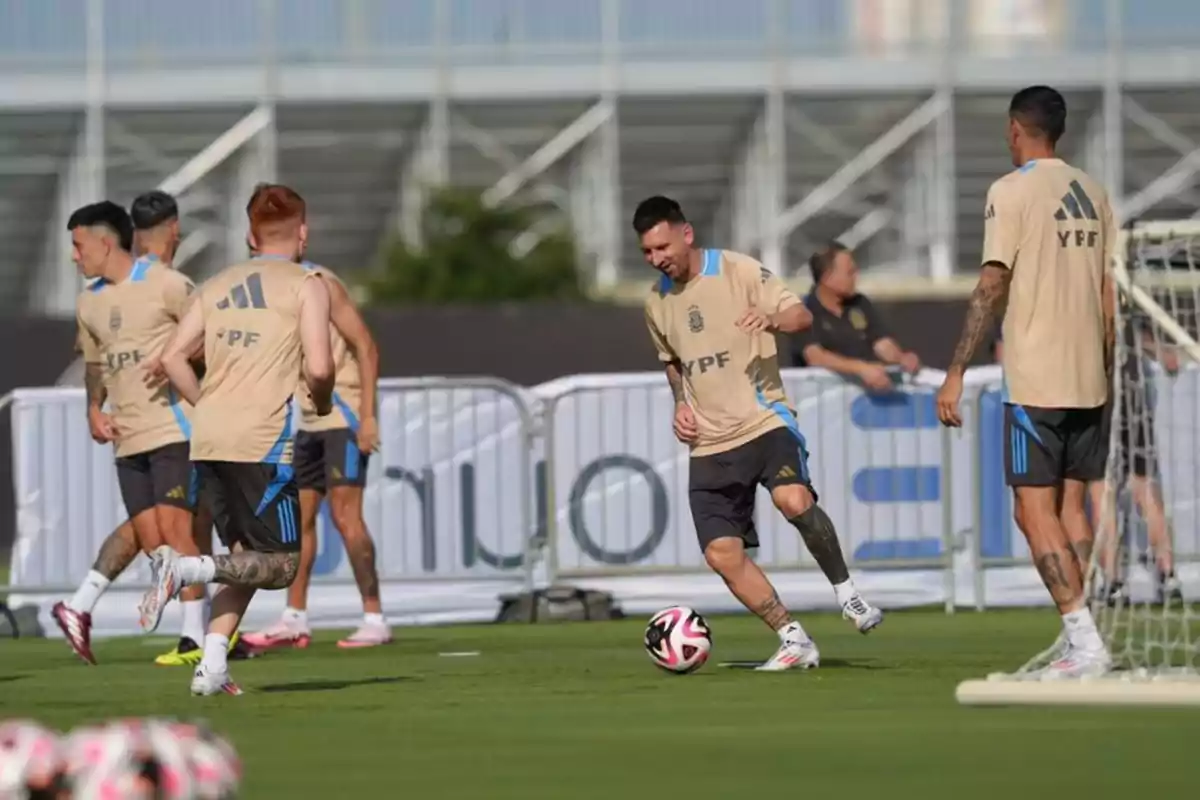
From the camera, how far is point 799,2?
127 feet

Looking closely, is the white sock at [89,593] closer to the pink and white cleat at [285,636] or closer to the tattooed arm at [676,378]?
the pink and white cleat at [285,636]

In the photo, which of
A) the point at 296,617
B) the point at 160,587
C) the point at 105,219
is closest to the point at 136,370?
the point at 105,219

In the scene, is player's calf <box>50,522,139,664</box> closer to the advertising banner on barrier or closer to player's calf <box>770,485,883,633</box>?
the advertising banner on barrier

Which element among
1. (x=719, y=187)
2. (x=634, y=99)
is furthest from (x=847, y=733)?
(x=719, y=187)

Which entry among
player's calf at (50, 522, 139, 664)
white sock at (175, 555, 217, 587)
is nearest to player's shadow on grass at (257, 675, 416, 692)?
white sock at (175, 555, 217, 587)

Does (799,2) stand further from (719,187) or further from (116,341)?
(116,341)

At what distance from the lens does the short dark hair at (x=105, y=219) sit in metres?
13.0

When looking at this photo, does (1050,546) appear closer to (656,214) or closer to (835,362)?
(656,214)

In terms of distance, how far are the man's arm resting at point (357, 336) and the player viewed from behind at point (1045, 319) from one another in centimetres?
247

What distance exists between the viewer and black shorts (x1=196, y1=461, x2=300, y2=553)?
10.3 m

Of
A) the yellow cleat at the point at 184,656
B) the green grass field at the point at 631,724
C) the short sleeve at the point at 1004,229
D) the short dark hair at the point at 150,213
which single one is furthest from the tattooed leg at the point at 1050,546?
the short dark hair at the point at 150,213

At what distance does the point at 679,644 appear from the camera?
11.0 metres

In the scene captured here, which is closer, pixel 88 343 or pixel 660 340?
pixel 660 340

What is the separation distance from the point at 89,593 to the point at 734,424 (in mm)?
3455
